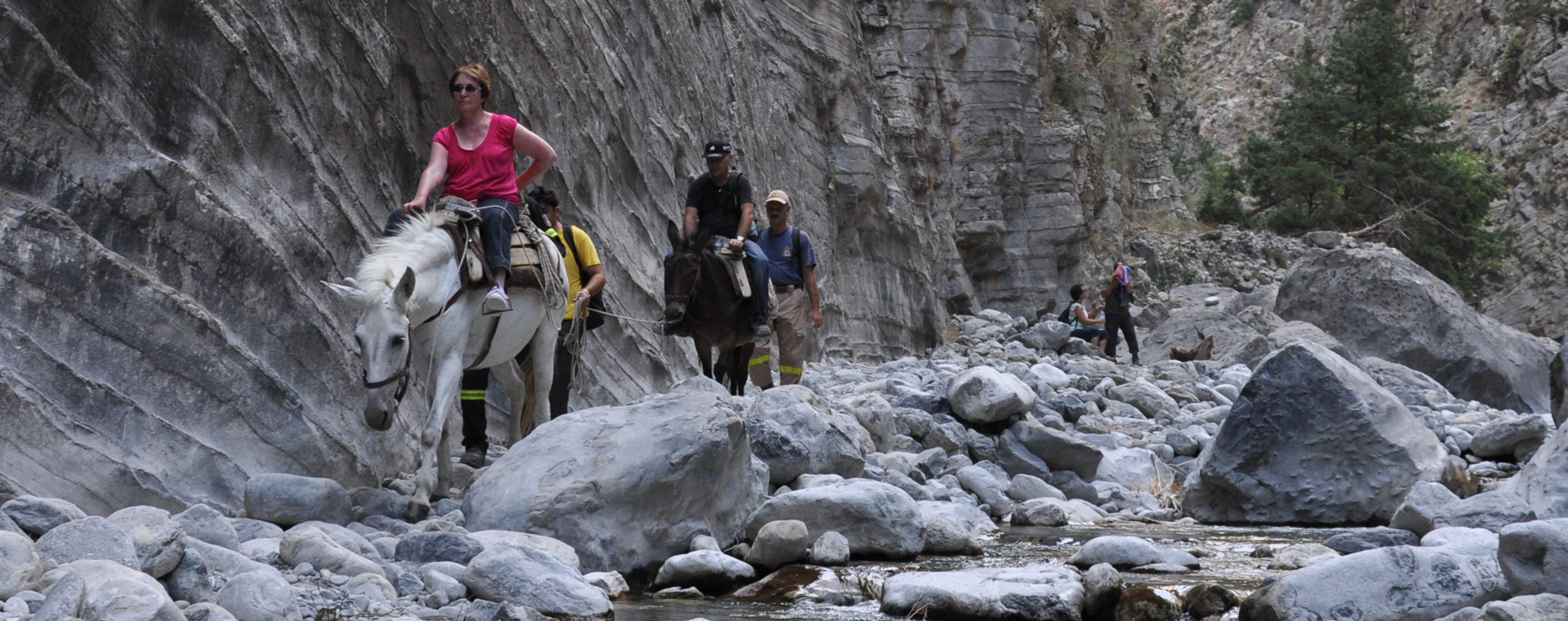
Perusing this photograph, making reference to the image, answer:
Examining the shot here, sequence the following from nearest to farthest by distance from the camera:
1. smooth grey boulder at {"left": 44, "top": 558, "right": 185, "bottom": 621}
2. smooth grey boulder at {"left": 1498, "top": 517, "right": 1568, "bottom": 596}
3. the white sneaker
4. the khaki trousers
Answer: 1. smooth grey boulder at {"left": 44, "top": 558, "right": 185, "bottom": 621}
2. smooth grey boulder at {"left": 1498, "top": 517, "right": 1568, "bottom": 596}
3. the white sneaker
4. the khaki trousers

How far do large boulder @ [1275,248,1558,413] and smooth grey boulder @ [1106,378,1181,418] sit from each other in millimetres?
6755

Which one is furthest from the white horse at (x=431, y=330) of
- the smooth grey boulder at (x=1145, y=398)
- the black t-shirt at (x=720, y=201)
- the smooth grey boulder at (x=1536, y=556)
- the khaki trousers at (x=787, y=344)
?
the smooth grey boulder at (x=1145, y=398)

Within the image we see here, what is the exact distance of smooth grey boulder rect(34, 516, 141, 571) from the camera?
149 inches

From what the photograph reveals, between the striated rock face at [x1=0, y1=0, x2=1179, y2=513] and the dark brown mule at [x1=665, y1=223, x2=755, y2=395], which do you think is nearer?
the striated rock face at [x1=0, y1=0, x2=1179, y2=513]

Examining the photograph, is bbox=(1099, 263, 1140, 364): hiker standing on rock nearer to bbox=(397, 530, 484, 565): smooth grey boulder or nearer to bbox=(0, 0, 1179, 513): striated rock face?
bbox=(0, 0, 1179, 513): striated rock face

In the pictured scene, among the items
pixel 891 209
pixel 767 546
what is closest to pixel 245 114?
pixel 767 546

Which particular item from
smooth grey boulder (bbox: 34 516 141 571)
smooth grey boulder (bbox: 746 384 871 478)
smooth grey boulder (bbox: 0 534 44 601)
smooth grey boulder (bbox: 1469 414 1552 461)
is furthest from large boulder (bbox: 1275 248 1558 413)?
smooth grey boulder (bbox: 0 534 44 601)

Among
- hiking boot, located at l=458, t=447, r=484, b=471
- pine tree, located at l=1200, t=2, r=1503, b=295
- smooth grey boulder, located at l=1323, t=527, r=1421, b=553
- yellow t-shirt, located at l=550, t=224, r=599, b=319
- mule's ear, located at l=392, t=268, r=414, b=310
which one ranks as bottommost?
smooth grey boulder, located at l=1323, t=527, r=1421, b=553

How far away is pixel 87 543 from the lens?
388 centimetres

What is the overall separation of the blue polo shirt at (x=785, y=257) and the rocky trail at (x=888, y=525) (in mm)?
1068

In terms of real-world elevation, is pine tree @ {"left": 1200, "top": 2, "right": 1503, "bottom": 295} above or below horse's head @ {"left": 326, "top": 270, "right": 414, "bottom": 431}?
above

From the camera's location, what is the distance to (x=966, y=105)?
31500mm

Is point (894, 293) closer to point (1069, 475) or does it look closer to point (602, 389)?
point (602, 389)

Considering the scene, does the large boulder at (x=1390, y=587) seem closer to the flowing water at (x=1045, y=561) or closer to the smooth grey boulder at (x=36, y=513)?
the flowing water at (x=1045, y=561)
